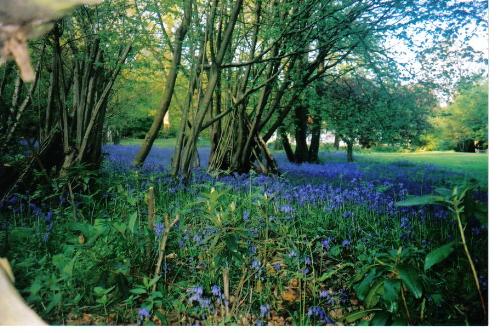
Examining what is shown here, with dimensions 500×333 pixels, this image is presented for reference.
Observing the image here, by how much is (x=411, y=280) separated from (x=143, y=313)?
3.43ft

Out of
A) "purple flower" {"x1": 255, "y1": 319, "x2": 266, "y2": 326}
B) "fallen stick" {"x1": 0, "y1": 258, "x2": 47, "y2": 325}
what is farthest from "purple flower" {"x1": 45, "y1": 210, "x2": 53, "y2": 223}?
"purple flower" {"x1": 255, "y1": 319, "x2": 266, "y2": 326}

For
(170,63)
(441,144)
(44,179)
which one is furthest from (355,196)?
(44,179)

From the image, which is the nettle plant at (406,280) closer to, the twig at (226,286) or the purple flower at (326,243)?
the purple flower at (326,243)

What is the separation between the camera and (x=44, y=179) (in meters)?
2.12

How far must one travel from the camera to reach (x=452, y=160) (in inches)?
73.2

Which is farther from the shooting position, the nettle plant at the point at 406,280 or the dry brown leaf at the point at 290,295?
the dry brown leaf at the point at 290,295

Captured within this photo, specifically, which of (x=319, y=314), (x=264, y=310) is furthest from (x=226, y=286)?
(x=319, y=314)

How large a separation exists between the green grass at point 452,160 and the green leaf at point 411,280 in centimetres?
77

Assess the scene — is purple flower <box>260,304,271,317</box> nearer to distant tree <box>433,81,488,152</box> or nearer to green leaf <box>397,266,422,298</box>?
green leaf <box>397,266,422,298</box>

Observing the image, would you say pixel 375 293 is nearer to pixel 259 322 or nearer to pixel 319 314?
pixel 319 314

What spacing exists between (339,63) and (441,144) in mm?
818

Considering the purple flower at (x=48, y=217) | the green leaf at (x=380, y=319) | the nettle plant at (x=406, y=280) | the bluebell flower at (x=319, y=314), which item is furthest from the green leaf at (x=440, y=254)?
the purple flower at (x=48, y=217)

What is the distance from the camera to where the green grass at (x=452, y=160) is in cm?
176

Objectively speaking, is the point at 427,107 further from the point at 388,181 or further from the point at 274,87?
the point at 274,87
